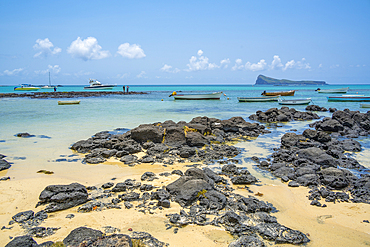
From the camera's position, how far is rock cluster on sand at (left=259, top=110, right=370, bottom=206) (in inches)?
252

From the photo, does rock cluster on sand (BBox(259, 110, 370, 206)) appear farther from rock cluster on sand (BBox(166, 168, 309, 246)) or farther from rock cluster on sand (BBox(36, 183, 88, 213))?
rock cluster on sand (BBox(36, 183, 88, 213))

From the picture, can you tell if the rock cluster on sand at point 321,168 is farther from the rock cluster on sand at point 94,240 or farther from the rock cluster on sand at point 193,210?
the rock cluster on sand at point 94,240

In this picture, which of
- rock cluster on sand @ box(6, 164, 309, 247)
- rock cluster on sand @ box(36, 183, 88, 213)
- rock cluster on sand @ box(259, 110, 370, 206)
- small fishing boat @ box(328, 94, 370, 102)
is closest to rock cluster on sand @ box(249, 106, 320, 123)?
rock cluster on sand @ box(259, 110, 370, 206)

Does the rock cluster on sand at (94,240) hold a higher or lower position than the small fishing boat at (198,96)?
lower

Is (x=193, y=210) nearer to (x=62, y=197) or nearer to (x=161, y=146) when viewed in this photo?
(x=62, y=197)

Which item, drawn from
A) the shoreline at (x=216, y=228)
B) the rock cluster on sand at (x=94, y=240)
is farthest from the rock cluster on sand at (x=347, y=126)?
the rock cluster on sand at (x=94, y=240)

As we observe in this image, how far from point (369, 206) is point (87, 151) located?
10232mm

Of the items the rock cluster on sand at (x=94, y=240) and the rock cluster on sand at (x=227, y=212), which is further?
the rock cluster on sand at (x=227, y=212)

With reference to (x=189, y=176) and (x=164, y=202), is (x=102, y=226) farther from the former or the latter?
(x=189, y=176)

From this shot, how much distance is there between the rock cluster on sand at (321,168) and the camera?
6391mm

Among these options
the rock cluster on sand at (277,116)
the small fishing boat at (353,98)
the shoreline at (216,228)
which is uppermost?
the small fishing boat at (353,98)

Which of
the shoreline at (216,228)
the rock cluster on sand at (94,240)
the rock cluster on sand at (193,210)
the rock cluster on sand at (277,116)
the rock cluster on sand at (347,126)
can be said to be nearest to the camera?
the rock cluster on sand at (94,240)

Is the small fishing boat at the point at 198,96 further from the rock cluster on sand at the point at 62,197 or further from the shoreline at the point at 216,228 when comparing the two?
the rock cluster on sand at the point at 62,197

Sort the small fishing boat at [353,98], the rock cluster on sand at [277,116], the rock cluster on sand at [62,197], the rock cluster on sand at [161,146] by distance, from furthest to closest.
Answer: the small fishing boat at [353,98] → the rock cluster on sand at [277,116] → the rock cluster on sand at [161,146] → the rock cluster on sand at [62,197]
